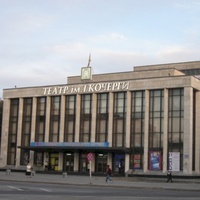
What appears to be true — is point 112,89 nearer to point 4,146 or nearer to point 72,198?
point 4,146

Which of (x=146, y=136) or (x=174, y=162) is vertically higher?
(x=146, y=136)

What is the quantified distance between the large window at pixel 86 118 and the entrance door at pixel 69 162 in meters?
3.11

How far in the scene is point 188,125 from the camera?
194 ft

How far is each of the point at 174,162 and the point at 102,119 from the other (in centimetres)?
1268

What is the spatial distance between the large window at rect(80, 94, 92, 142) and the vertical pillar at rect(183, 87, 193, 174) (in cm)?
1492

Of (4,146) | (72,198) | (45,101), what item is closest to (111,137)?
(45,101)

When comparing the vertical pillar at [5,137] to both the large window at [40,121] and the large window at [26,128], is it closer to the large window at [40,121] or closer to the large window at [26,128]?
the large window at [26,128]

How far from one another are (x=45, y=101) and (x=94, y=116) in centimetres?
968

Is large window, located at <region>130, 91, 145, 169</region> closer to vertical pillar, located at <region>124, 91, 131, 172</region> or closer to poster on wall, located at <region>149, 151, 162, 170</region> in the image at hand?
vertical pillar, located at <region>124, 91, 131, 172</region>

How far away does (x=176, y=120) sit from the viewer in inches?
2400

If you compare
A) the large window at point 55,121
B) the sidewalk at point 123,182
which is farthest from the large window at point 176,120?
the large window at point 55,121

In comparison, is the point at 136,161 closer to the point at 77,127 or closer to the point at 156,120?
the point at 156,120

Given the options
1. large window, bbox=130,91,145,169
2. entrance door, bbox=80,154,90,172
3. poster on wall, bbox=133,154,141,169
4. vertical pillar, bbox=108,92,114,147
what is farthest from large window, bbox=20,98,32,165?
poster on wall, bbox=133,154,141,169

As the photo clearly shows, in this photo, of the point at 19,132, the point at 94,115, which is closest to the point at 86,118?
the point at 94,115
